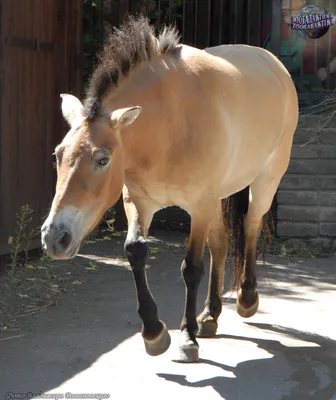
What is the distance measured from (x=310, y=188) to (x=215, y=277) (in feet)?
10.2

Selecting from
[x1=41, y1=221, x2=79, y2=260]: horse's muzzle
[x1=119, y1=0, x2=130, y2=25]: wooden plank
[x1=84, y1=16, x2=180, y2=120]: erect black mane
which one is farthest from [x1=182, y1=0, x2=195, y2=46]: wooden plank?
[x1=41, y1=221, x2=79, y2=260]: horse's muzzle

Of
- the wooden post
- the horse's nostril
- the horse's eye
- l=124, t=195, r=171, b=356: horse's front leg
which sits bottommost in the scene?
the wooden post

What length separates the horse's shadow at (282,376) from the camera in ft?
13.2

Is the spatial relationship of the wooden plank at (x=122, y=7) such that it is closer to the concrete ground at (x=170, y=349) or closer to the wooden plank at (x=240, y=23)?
the wooden plank at (x=240, y=23)

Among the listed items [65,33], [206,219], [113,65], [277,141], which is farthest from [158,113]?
[65,33]

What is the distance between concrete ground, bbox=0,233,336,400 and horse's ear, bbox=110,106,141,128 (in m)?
1.33

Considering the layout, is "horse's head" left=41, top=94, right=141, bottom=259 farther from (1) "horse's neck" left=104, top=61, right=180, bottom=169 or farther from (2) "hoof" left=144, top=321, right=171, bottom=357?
(2) "hoof" left=144, top=321, right=171, bottom=357

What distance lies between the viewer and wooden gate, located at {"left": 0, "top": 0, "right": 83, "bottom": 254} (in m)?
6.37

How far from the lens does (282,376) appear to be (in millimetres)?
4285

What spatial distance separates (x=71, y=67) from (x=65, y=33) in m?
0.51

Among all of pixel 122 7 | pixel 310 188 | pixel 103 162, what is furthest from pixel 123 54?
pixel 122 7

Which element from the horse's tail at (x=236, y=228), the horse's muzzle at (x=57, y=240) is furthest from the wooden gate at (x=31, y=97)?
the horse's muzzle at (x=57, y=240)

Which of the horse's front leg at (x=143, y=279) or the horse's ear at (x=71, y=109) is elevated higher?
the horse's ear at (x=71, y=109)

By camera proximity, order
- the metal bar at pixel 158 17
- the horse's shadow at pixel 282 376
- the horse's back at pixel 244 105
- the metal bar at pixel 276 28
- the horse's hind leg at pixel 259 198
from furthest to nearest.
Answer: the metal bar at pixel 158 17 → the metal bar at pixel 276 28 → the horse's hind leg at pixel 259 198 → the horse's back at pixel 244 105 → the horse's shadow at pixel 282 376
